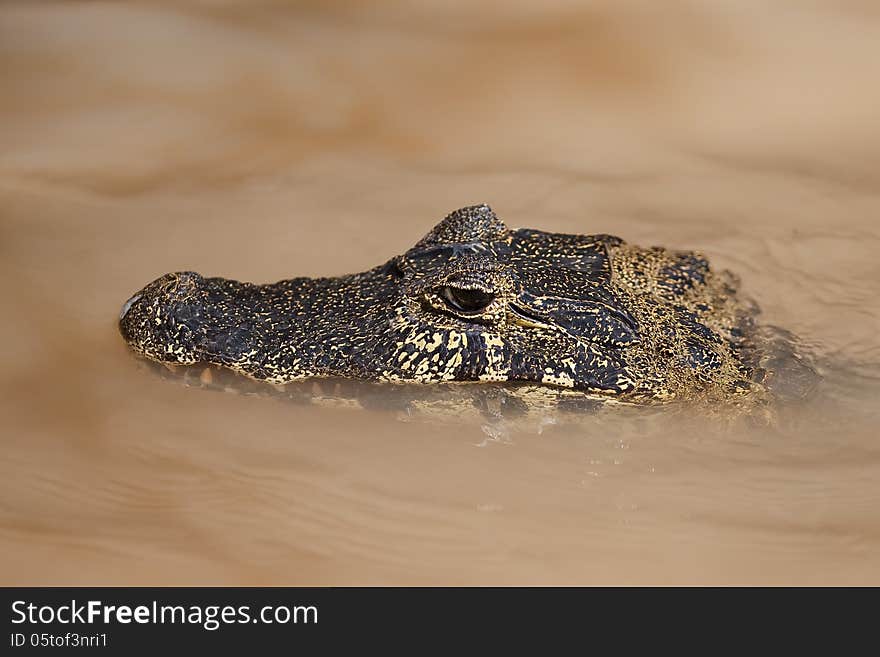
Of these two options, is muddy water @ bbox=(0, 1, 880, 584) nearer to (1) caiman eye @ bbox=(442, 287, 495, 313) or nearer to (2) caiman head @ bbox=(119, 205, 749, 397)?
(2) caiman head @ bbox=(119, 205, 749, 397)

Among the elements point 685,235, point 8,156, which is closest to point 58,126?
point 8,156

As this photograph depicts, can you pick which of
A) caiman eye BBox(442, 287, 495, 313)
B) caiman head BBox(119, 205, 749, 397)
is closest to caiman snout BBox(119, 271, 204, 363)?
caiman head BBox(119, 205, 749, 397)

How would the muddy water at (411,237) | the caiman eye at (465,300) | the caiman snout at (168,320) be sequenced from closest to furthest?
1. the muddy water at (411,237)
2. the caiman eye at (465,300)
3. the caiman snout at (168,320)

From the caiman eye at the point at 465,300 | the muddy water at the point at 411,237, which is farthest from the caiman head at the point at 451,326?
the muddy water at the point at 411,237

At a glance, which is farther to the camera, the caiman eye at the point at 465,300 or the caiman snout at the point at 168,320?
the caiman snout at the point at 168,320

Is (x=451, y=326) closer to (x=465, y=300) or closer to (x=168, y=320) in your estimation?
(x=465, y=300)

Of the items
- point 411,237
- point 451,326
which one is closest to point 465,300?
point 451,326

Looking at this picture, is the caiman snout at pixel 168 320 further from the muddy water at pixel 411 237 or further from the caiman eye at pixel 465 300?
the caiman eye at pixel 465 300
